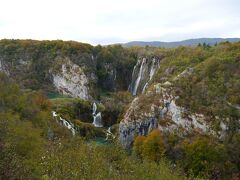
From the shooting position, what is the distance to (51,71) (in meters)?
154

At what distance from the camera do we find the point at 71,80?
148875mm

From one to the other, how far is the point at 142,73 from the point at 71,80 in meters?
24.6

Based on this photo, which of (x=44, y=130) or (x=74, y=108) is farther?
(x=74, y=108)

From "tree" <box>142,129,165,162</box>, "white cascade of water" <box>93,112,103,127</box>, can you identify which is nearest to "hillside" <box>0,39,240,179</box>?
"tree" <box>142,129,165,162</box>

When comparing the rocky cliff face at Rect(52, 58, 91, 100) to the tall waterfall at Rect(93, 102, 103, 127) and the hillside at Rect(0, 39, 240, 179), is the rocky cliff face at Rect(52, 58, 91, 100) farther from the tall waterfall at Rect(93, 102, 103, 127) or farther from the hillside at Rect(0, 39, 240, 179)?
the tall waterfall at Rect(93, 102, 103, 127)

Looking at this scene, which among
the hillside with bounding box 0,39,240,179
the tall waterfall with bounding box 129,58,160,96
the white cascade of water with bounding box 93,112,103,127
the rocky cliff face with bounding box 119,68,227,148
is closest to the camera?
the hillside with bounding box 0,39,240,179

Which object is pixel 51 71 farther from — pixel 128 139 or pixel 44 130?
pixel 44 130

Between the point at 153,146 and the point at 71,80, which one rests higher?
the point at 153,146

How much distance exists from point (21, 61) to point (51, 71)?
43.1 feet

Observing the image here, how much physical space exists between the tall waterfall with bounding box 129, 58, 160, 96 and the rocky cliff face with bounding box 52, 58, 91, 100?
15.5 metres

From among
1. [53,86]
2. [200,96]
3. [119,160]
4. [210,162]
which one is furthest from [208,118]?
[53,86]

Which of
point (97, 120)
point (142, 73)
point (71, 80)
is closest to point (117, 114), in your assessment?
point (97, 120)

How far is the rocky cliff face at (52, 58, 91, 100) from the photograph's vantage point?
147 m

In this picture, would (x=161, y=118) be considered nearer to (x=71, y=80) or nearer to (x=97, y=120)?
(x=97, y=120)
